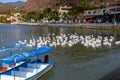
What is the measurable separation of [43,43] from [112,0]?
141456 millimetres

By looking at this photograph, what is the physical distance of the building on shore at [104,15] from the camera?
10490 cm

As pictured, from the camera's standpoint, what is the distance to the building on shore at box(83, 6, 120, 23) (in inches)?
4130

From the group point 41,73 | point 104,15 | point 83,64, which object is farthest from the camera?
point 104,15

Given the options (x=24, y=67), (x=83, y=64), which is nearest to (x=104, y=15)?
(x=83, y=64)

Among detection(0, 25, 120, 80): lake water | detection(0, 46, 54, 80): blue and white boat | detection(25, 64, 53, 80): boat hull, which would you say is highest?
detection(0, 46, 54, 80): blue and white boat

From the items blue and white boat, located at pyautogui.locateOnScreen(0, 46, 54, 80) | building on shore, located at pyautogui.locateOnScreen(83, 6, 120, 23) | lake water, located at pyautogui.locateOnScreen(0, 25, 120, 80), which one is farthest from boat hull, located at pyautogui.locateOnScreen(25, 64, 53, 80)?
building on shore, located at pyautogui.locateOnScreen(83, 6, 120, 23)

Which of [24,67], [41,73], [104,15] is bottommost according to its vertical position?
[41,73]

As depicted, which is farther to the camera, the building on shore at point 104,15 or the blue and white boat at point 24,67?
the building on shore at point 104,15

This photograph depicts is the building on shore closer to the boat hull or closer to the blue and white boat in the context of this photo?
the boat hull

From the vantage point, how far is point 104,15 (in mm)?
115125

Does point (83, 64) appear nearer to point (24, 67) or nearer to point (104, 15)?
point (24, 67)

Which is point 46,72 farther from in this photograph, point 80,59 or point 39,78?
point 80,59

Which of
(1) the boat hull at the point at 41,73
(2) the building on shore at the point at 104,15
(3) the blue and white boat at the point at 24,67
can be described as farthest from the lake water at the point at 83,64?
(2) the building on shore at the point at 104,15

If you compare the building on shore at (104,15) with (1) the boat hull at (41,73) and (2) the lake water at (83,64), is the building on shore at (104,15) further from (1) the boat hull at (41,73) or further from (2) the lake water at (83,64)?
(1) the boat hull at (41,73)
